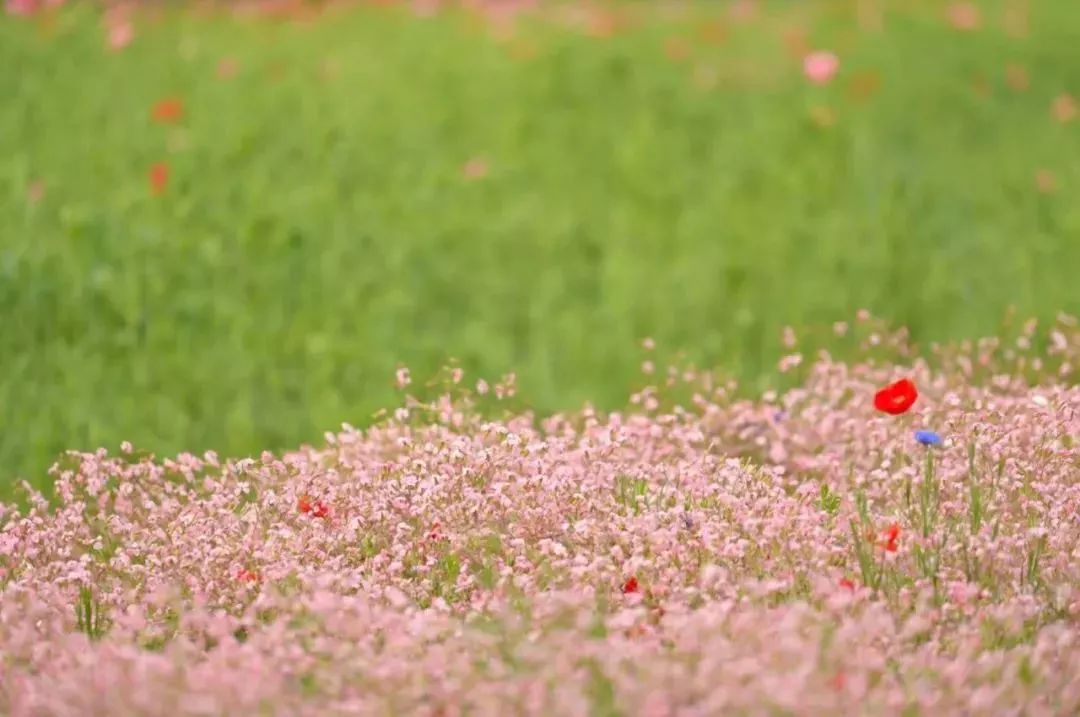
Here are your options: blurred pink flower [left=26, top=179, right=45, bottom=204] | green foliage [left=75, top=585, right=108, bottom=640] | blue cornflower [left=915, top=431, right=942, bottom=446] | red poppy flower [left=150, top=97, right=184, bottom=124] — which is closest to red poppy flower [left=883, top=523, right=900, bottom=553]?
blue cornflower [left=915, top=431, right=942, bottom=446]

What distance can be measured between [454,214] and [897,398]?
3424 mm

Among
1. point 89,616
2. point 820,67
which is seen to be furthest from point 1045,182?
point 89,616

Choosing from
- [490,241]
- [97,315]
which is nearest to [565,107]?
[490,241]

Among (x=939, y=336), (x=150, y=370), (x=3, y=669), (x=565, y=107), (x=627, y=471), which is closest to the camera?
(x=3, y=669)

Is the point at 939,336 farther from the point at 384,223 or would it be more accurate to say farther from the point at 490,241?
the point at 384,223

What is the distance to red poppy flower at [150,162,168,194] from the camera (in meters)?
6.94

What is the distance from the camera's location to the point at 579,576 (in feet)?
11.6

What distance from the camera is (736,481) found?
158 inches

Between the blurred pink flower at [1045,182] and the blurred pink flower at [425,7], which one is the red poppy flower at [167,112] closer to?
the blurred pink flower at [425,7]

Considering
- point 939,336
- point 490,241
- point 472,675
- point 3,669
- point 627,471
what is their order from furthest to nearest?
point 490,241
point 939,336
point 627,471
point 3,669
point 472,675

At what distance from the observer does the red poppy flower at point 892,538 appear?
3.52m

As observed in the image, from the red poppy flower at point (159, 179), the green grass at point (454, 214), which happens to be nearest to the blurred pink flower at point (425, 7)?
the green grass at point (454, 214)

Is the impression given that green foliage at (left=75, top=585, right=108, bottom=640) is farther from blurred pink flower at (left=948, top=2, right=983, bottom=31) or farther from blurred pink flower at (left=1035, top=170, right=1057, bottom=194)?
blurred pink flower at (left=948, top=2, right=983, bottom=31)

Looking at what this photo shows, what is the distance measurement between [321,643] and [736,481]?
133cm
